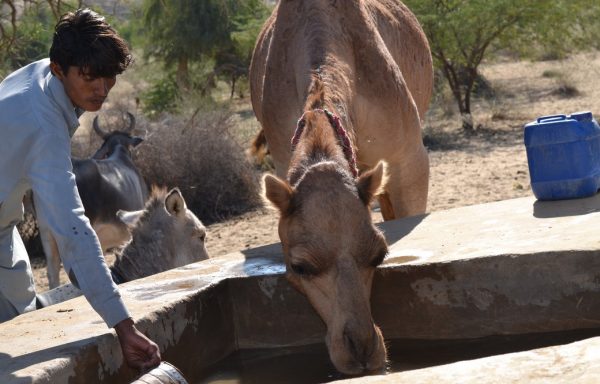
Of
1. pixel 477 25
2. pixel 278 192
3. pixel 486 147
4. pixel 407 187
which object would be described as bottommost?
pixel 486 147

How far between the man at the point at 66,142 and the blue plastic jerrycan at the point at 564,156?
315 centimetres

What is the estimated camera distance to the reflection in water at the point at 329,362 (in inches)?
202

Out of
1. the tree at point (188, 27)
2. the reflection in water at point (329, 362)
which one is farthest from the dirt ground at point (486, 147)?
the tree at point (188, 27)

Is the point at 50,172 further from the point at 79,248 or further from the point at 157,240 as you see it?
the point at 157,240

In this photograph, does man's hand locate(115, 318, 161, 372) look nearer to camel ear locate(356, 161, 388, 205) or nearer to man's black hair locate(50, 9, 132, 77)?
man's black hair locate(50, 9, 132, 77)

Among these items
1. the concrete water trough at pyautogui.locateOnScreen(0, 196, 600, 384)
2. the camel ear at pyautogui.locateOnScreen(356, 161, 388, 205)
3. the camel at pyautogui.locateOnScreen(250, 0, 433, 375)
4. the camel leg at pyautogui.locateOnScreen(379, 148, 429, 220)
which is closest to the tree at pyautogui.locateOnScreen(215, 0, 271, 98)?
the camel at pyautogui.locateOnScreen(250, 0, 433, 375)

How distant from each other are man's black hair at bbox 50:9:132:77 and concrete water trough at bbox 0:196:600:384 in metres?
1.19

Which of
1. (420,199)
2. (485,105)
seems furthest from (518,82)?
(420,199)

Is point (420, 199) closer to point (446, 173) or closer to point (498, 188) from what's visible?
point (498, 188)

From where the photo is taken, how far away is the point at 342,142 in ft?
18.0

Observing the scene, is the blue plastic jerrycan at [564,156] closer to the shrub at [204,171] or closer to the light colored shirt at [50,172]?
the light colored shirt at [50,172]

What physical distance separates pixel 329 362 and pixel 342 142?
116 cm

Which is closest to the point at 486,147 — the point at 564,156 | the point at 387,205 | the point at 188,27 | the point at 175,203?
the point at 387,205

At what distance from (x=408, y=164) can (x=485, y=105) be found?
15.9 metres
